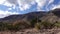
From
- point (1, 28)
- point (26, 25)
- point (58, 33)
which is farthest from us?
point (26, 25)

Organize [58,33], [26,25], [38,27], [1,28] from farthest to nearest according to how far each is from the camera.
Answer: [26,25]
[1,28]
[38,27]
[58,33]

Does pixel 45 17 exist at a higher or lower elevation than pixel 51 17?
lower

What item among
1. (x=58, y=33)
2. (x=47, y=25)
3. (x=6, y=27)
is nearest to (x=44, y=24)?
(x=47, y=25)

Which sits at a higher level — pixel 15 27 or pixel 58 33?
pixel 58 33

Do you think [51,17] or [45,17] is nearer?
[51,17]

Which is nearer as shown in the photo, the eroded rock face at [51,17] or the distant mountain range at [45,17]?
the eroded rock face at [51,17]

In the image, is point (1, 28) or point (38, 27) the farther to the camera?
point (1, 28)

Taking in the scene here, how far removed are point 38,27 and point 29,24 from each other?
1233 centimetres

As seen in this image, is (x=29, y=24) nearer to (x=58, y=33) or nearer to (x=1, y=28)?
(x=1, y=28)

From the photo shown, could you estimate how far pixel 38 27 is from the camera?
41000 mm

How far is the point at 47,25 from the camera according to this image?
1781 inches

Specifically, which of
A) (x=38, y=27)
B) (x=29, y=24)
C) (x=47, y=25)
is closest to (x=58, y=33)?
(x=38, y=27)

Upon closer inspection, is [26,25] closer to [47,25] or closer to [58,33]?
[47,25]

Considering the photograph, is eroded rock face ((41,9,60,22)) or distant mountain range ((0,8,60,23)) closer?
eroded rock face ((41,9,60,22))
